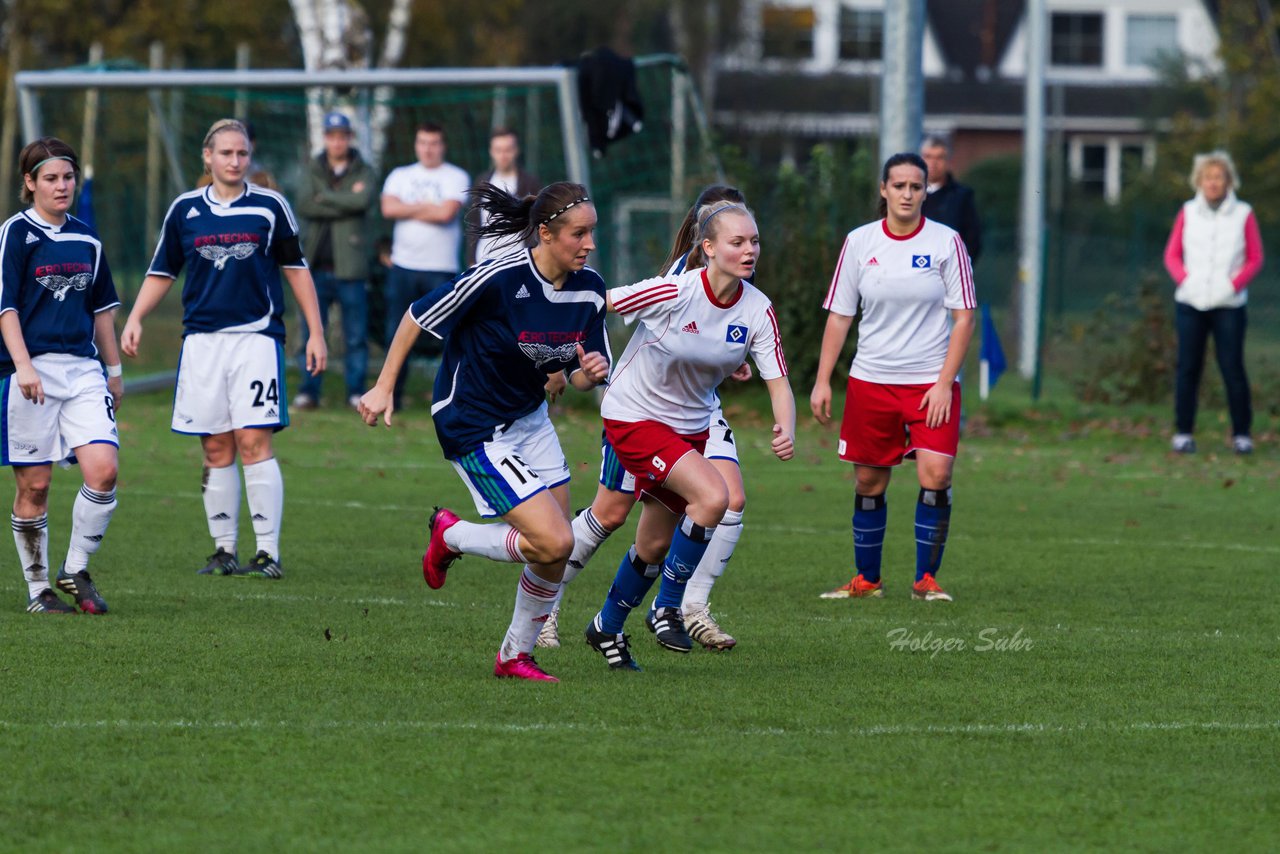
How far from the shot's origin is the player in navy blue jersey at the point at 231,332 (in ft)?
30.1

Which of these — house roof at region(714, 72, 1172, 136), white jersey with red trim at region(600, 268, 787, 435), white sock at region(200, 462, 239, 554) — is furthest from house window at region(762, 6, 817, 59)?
white jersey with red trim at region(600, 268, 787, 435)

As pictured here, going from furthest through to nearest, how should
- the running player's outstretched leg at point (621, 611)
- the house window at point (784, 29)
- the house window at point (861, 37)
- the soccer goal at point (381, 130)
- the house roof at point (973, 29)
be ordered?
the house roof at point (973, 29), the house window at point (861, 37), the house window at point (784, 29), the soccer goal at point (381, 130), the running player's outstretched leg at point (621, 611)

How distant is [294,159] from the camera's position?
21500 mm

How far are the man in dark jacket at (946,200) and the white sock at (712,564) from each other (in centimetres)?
531

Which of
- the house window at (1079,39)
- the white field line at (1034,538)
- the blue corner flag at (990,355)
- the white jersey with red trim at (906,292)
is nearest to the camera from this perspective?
the white jersey with red trim at (906,292)

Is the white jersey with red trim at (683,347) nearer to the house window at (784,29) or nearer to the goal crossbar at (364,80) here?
the goal crossbar at (364,80)

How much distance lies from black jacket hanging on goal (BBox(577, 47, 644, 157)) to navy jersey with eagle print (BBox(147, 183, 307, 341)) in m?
7.22

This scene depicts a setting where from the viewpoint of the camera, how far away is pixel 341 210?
1611 cm

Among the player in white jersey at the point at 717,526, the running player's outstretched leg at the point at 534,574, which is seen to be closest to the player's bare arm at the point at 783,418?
the player in white jersey at the point at 717,526

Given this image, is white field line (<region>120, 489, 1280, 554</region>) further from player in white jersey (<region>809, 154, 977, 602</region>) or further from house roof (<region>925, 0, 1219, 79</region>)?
house roof (<region>925, 0, 1219, 79</region>)

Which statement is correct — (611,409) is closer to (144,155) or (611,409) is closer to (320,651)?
(320,651)

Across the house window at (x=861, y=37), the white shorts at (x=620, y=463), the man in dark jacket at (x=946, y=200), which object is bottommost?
the white shorts at (x=620, y=463)

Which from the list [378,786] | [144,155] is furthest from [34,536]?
[144,155]

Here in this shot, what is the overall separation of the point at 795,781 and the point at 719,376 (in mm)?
2417
